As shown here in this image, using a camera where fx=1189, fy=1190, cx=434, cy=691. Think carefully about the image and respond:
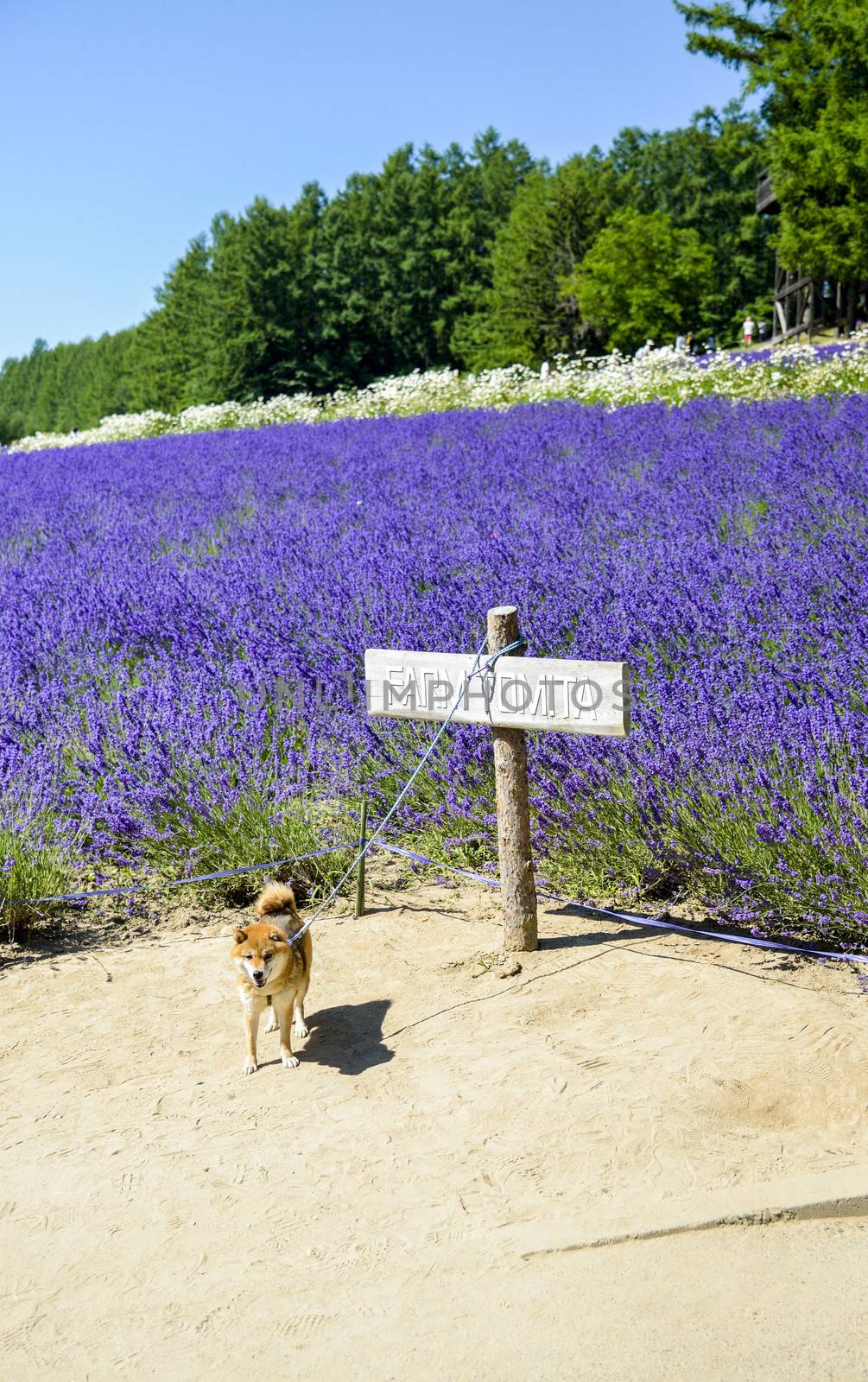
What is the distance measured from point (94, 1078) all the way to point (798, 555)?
383cm

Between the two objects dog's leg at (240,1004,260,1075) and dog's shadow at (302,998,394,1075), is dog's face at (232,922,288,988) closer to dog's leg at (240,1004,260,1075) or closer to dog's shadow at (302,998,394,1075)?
dog's leg at (240,1004,260,1075)

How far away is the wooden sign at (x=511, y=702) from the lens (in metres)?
3.08

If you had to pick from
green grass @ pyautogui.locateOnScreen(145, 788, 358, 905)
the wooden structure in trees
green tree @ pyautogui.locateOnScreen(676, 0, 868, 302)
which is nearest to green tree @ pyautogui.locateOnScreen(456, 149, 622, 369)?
the wooden structure in trees

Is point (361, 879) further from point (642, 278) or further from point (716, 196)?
point (716, 196)

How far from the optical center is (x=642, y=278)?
27.4 metres

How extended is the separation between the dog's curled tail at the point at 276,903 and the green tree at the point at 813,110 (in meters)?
16.6

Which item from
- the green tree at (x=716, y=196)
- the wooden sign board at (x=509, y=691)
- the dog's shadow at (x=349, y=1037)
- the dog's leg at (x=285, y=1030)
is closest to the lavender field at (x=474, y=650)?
the wooden sign board at (x=509, y=691)

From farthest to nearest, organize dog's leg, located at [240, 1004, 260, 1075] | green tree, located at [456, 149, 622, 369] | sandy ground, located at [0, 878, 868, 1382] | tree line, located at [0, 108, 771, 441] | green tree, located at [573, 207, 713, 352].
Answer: green tree, located at [456, 149, 622, 369], tree line, located at [0, 108, 771, 441], green tree, located at [573, 207, 713, 352], dog's leg, located at [240, 1004, 260, 1075], sandy ground, located at [0, 878, 868, 1382]

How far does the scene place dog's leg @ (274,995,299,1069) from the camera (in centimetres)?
283

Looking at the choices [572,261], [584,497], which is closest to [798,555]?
[584,497]

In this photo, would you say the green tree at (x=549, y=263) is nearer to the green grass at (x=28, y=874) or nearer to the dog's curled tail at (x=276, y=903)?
the green grass at (x=28, y=874)

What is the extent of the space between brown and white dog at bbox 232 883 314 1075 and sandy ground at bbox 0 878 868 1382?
77mm

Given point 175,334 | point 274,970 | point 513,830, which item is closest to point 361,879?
point 513,830

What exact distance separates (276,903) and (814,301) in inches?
1070
